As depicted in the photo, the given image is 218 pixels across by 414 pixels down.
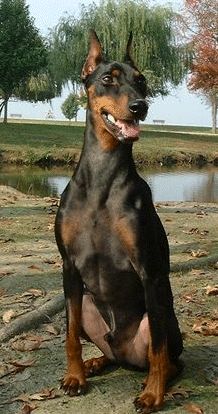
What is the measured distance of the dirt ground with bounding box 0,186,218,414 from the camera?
12.3 feet

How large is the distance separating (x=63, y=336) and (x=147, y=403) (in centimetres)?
138

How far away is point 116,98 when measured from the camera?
361 cm

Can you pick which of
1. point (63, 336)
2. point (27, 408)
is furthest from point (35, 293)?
point (27, 408)

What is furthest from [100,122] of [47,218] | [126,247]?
[47,218]

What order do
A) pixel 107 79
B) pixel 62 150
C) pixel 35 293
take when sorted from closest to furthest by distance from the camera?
1. pixel 107 79
2. pixel 35 293
3. pixel 62 150

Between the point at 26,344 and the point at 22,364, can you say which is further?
the point at 26,344

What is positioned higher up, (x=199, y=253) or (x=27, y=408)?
(x=199, y=253)

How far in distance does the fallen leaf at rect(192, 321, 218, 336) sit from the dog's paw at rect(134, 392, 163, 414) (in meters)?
1.37

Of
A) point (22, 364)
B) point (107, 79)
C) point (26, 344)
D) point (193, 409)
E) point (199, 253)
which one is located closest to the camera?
point (193, 409)

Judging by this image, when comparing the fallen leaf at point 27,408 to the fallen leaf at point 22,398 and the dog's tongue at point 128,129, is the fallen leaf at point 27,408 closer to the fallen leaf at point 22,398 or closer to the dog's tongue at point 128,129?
the fallen leaf at point 22,398

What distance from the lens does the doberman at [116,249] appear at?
3.60 meters

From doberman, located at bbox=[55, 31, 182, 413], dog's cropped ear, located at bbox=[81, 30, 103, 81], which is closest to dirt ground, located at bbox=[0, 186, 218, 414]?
doberman, located at bbox=[55, 31, 182, 413]

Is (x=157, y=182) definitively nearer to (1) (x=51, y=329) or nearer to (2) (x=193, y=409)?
(1) (x=51, y=329)

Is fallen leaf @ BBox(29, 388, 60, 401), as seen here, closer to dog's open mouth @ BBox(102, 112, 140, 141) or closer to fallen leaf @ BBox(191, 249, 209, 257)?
dog's open mouth @ BBox(102, 112, 140, 141)
